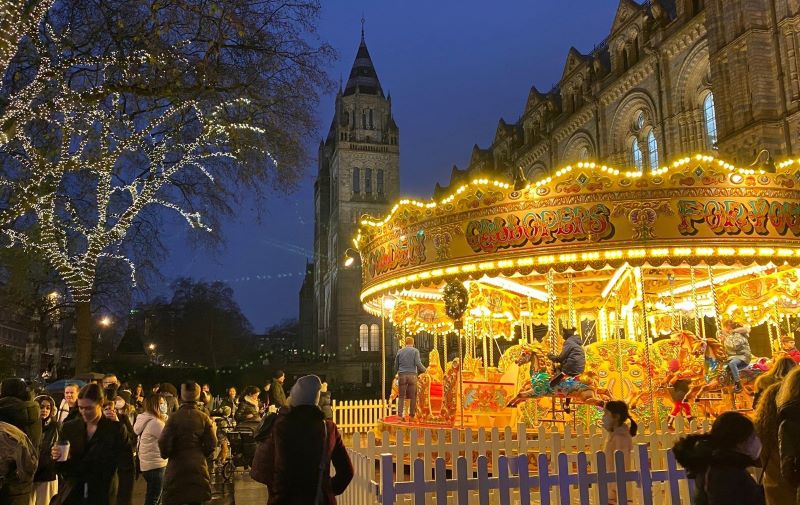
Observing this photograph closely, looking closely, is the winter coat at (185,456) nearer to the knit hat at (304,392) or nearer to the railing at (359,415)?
the knit hat at (304,392)

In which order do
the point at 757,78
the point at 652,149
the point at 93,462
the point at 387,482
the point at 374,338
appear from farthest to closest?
1. the point at 374,338
2. the point at 652,149
3. the point at 757,78
4. the point at 93,462
5. the point at 387,482

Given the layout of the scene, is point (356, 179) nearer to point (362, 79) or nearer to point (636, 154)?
point (362, 79)

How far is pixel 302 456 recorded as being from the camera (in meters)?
4.20

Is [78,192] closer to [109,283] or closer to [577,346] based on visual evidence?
[577,346]

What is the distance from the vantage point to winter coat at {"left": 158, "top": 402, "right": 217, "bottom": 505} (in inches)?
218

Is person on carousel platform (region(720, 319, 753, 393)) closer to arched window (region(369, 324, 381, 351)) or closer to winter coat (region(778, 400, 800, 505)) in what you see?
winter coat (region(778, 400, 800, 505))

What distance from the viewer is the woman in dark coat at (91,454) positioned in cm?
523

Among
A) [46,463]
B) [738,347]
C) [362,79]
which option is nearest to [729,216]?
[738,347]

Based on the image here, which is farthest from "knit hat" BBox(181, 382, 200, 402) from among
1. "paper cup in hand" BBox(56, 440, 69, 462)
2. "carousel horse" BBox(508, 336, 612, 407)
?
"carousel horse" BBox(508, 336, 612, 407)

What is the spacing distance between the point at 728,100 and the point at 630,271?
12.7 metres

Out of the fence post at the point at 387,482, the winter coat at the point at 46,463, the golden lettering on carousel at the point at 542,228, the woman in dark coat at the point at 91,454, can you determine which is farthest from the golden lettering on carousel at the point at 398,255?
the winter coat at the point at 46,463

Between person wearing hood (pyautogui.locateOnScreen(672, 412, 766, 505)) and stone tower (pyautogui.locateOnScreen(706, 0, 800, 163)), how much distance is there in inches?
725

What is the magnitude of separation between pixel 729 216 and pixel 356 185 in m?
56.3

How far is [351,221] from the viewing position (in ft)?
209
